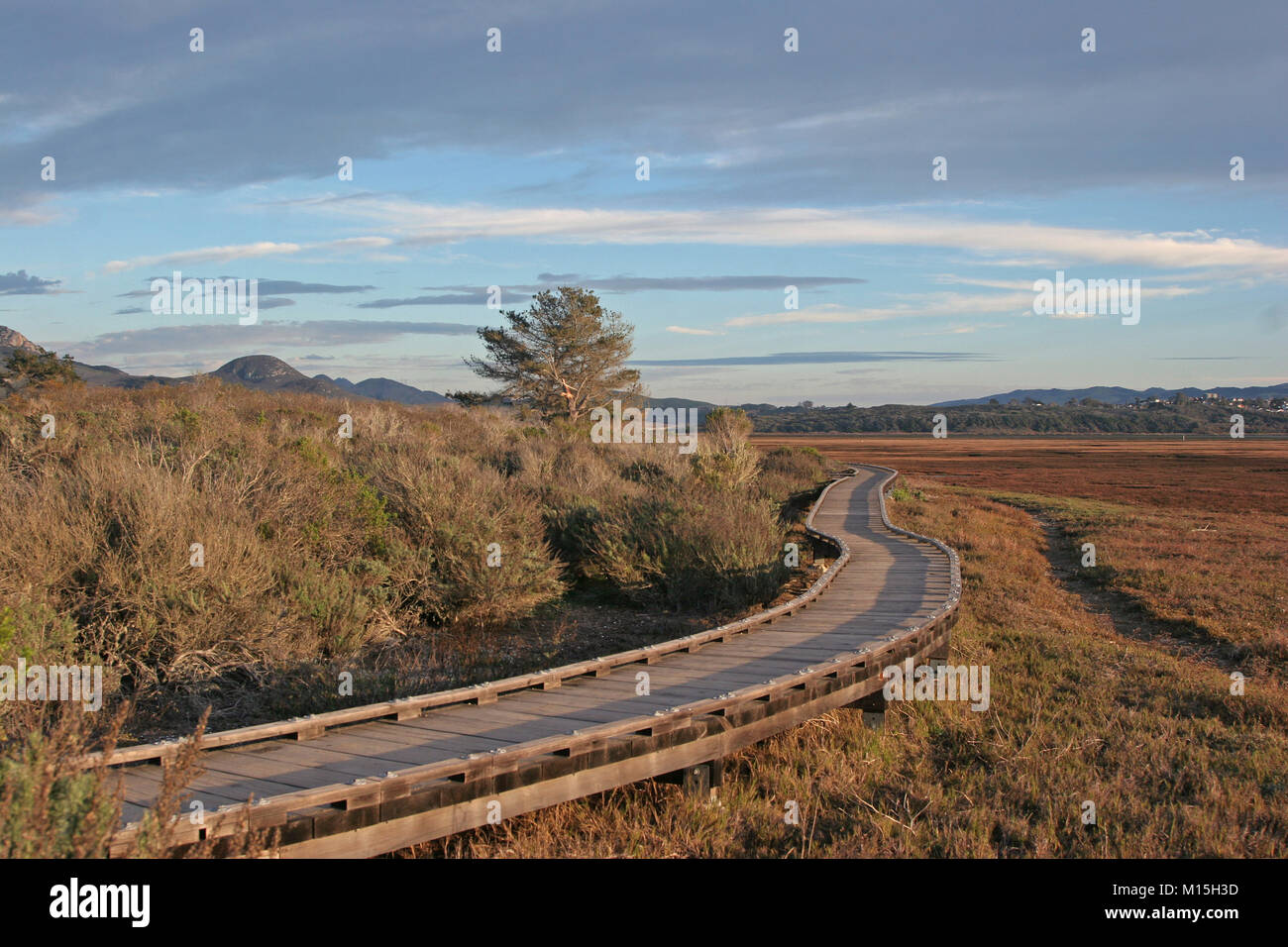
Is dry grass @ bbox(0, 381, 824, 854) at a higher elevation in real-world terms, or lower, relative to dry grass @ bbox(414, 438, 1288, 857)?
higher

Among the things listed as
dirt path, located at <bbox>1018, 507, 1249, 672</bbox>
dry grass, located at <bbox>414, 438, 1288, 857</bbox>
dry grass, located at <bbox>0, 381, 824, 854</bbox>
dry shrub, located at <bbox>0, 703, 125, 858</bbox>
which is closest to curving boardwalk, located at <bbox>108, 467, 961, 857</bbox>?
dry shrub, located at <bbox>0, 703, 125, 858</bbox>

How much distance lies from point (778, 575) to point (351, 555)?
569 cm

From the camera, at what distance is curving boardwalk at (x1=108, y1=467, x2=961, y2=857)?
14.1 ft

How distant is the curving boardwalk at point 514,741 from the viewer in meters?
4.29

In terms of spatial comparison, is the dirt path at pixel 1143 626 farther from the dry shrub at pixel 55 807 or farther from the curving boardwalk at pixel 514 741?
the dry shrub at pixel 55 807

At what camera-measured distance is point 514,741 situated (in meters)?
5.31

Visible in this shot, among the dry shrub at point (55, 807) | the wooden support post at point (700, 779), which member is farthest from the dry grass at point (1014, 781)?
the dry shrub at point (55, 807)

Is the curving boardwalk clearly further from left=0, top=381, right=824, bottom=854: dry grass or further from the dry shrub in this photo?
left=0, top=381, right=824, bottom=854: dry grass

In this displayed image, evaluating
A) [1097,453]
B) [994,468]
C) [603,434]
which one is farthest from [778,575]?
[1097,453]

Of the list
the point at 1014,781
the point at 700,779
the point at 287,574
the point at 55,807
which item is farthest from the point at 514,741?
the point at 287,574

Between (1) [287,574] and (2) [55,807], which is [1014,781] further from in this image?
(1) [287,574]

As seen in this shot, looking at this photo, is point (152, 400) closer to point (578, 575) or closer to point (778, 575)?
point (578, 575)
